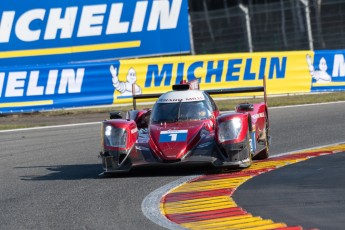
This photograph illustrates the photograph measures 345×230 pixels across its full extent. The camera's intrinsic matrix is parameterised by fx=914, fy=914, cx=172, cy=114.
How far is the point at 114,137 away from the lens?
40.6 ft

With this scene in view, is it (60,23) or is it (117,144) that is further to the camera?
(60,23)

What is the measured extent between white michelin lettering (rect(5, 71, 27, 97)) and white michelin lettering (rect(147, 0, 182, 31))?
16.9 feet

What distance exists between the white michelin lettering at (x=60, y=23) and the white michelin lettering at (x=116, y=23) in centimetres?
106

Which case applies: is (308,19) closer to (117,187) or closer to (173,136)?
(173,136)

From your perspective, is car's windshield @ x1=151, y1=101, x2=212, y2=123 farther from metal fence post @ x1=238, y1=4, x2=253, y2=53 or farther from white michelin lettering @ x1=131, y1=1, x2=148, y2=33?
metal fence post @ x1=238, y1=4, x2=253, y2=53

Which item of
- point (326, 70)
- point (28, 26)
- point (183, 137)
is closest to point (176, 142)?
point (183, 137)

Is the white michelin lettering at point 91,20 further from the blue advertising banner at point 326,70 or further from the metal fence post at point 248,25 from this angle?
the blue advertising banner at point 326,70

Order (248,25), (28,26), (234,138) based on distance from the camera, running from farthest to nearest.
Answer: (248,25) < (28,26) < (234,138)

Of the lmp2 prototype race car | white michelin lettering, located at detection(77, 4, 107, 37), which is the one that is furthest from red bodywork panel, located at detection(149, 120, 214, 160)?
white michelin lettering, located at detection(77, 4, 107, 37)

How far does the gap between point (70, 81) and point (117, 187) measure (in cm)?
1243

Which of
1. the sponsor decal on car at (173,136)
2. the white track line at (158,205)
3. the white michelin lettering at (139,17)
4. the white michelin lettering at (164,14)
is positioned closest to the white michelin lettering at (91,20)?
the white michelin lettering at (139,17)

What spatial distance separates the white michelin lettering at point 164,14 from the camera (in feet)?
88.4

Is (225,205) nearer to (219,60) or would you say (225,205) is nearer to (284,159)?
(284,159)

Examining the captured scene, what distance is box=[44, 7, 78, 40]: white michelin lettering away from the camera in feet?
86.2
